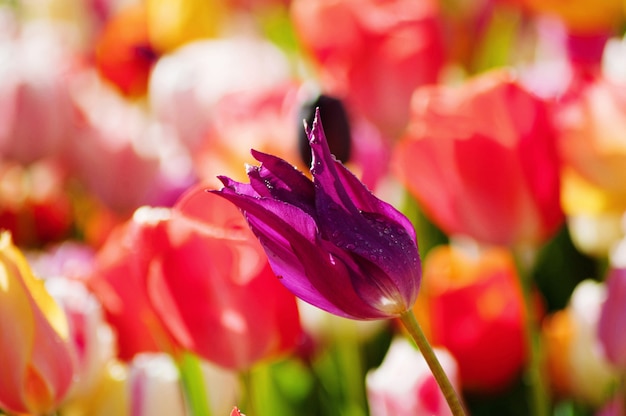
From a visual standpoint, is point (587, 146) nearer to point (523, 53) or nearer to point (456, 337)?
point (456, 337)

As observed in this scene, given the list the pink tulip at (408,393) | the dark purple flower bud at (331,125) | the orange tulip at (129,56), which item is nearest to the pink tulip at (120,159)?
the orange tulip at (129,56)

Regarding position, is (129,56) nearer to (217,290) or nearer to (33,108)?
(33,108)

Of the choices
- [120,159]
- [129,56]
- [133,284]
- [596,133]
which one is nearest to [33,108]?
[120,159]

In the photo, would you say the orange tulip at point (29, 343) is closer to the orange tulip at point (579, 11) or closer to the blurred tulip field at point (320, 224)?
the blurred tulip field at point (320, 224)

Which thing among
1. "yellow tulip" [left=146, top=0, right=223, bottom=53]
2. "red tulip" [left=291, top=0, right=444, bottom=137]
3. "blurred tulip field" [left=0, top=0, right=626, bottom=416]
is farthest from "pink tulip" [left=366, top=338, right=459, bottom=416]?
"yellow tulip" [left=146, top=0, right=223, bottom=53]

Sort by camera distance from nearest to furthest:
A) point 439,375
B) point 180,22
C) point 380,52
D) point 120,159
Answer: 1. point 439,375
2. point 380,52
3. point 120,159
4. point 180,22

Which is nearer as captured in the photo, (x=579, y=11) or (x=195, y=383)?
(x=195, y=383)

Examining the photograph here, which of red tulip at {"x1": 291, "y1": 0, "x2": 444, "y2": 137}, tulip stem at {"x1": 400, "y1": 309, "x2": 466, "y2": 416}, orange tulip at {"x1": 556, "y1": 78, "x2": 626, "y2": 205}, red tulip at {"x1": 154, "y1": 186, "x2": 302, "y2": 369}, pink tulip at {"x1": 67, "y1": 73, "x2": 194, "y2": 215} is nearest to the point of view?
tulip stem at {"x1": 400, "y1": 309, "x2": 466, "y2": 416}

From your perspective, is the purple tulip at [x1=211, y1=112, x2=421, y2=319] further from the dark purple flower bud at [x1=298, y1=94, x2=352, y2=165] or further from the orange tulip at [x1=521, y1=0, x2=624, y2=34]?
the orange tulip at [x1=521, y1=0, x2=624, y2=34]

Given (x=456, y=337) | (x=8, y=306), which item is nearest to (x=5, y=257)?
(x=8, y=306)
